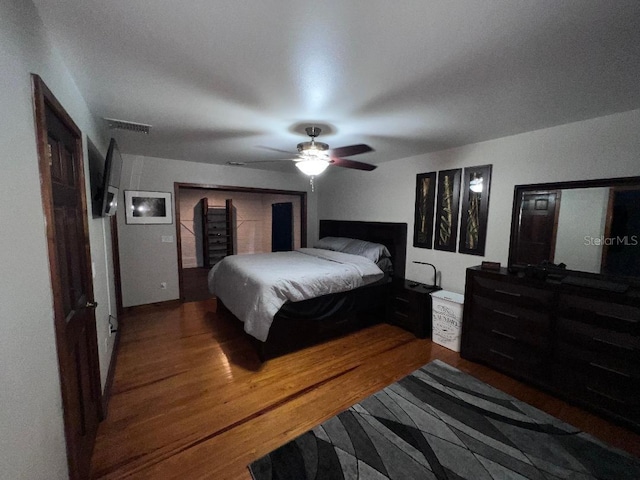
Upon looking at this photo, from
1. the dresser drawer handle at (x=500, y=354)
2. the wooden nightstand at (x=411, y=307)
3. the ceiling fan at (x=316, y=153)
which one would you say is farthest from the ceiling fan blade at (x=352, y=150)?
the dresser drawer handle at (x=500, y=354)

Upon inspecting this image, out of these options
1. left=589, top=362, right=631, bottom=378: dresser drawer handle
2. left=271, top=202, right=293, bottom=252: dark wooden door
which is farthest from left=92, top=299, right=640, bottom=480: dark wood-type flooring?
left=271, top=202, right=293, bottom=252: dark wooden door

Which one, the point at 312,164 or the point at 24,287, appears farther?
the point at 312,164

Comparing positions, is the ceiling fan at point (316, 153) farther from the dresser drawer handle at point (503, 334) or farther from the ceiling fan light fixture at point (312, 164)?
the dresser drawer handle at point (503, 334)

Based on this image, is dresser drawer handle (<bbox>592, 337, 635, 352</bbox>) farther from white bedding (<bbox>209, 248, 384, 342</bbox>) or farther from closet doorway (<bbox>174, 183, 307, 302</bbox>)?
closet doorway (<bbox>174, 183, 307, 302</bbox>)

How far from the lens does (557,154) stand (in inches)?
94.4

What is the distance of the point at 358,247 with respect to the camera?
4008 mm

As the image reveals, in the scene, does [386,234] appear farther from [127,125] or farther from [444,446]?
[127,125]

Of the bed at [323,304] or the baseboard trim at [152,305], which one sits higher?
the bed at [323,304]

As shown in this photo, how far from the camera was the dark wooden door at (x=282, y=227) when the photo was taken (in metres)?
6.64

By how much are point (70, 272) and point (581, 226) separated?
382cm

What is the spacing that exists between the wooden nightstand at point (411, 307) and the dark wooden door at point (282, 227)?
139 inches

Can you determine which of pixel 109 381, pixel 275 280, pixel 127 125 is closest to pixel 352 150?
pixel 275 280

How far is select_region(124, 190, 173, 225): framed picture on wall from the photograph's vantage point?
3.77 meters

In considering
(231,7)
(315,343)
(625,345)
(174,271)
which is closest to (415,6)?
(231,7)
